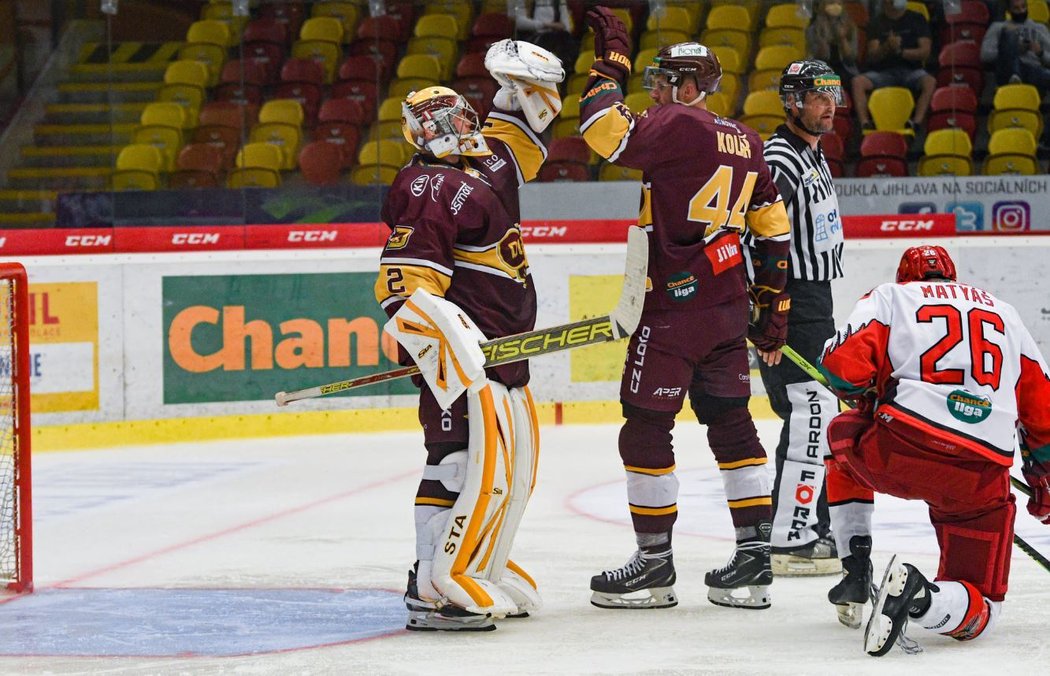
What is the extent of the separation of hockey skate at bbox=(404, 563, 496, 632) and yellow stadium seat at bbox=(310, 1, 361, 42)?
19.2 ft

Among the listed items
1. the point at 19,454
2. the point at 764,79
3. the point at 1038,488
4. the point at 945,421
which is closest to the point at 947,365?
the point at 945,421

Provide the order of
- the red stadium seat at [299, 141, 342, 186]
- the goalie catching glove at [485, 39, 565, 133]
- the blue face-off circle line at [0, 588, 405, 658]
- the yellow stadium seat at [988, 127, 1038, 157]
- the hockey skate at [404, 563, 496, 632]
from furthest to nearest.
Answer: the yellow stadium seat at [988, 127, 1038, 157]
the red stadium seat at [299, 141, 342, 186]
the goalie catching glove at [485, 39, 565, 133]
the hockey skate at [404, 563, 496, 632]
the blue face-off circle line at [0, 588, 405, 658]

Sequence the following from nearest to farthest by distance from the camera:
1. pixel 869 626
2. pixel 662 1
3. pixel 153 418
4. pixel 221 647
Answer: pixel 869 626 → pixel 221 647 → pixel 153 418 → pixel 662 1

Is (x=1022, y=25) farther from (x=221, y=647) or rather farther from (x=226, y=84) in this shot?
(x=221, y=647)

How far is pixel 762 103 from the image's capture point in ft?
30.1

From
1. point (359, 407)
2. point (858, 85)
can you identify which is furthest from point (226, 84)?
point (858, 85)

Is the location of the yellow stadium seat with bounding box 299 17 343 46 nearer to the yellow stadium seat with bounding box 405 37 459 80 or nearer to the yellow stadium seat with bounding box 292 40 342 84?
the yellow stadium seat with bounding box 292 40 342 84

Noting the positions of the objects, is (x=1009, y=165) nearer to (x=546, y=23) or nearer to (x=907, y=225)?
(x=907, y=225)

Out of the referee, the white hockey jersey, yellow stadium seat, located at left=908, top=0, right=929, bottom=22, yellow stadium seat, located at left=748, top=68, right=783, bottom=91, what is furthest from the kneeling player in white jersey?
yellow stadium seat, located at left=908, top=0, right=929, bottom=22

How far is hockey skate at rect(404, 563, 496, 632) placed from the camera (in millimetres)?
3682

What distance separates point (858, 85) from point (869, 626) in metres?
6.62

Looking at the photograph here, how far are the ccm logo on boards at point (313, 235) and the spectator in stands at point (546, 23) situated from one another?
1613mm

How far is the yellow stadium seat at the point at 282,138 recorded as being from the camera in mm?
8883

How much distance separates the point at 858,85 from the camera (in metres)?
9.38
